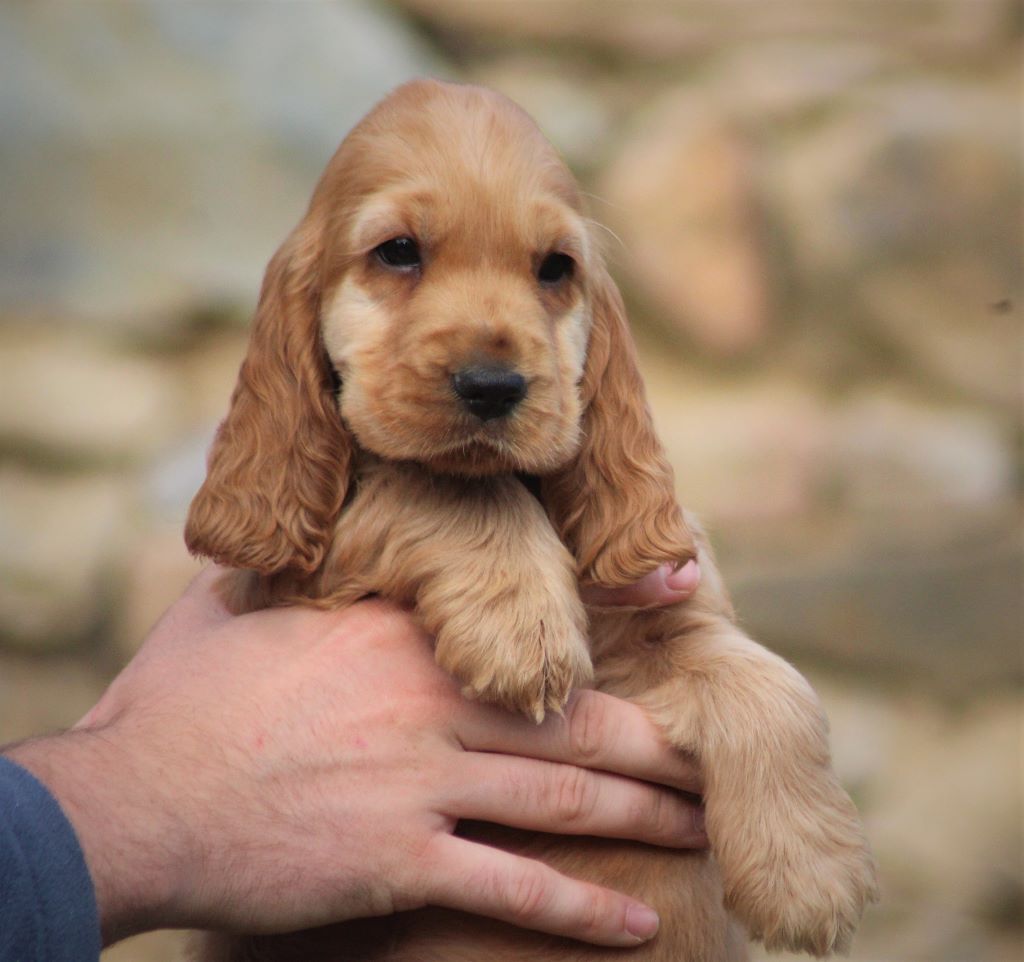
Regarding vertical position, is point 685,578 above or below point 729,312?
below

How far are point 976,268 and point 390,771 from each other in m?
4.38

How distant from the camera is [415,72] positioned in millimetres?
5848

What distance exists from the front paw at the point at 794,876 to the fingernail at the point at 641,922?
0.14m

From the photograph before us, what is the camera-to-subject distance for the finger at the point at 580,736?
230cm

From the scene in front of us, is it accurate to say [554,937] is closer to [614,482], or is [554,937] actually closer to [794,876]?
[794,876]

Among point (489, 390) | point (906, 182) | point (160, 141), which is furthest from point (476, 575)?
point (906, 182)

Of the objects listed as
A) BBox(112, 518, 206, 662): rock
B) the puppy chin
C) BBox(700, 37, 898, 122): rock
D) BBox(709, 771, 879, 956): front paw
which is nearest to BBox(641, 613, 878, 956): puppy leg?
BBox(709, 771, 879, 956): front paw

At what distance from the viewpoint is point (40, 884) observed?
182cm

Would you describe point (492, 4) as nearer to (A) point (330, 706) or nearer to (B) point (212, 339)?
(B) point (212, 339)

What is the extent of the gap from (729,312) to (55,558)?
308 cm

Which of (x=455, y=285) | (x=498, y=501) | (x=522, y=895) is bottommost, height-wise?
(x=522, y=895)

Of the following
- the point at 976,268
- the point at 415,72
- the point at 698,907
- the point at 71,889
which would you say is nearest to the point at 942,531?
the point at 976,268

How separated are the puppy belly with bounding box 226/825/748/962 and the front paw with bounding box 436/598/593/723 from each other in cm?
33

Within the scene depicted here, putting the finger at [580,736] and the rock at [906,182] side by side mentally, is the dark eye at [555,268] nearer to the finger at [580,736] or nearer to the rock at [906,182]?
the finger at [580,736]
